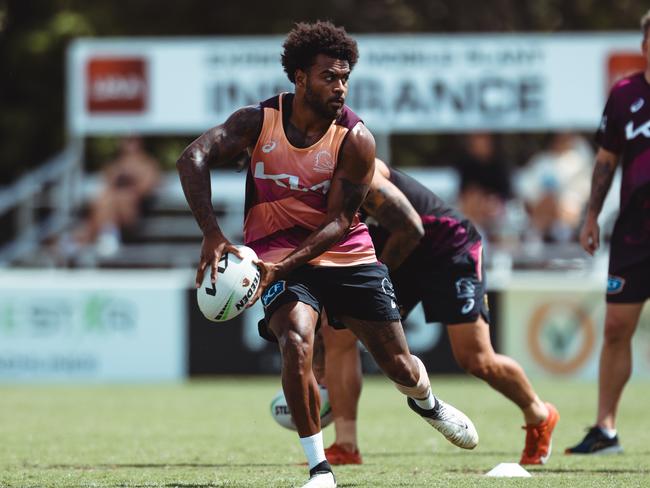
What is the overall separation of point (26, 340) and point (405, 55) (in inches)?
236

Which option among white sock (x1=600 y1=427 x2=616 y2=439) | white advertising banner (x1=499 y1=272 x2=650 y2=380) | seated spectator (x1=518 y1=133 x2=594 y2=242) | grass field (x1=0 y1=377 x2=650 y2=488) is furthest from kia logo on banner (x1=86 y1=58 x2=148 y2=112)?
white sock (x1=600 y1=427 x2=616 y2=439)

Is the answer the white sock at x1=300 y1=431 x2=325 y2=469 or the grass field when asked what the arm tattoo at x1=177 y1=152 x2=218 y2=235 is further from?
the grass field

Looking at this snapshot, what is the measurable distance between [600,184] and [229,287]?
10.4 ft

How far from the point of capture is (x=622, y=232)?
853 centimetres

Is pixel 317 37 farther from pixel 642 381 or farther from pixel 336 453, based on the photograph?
pixel 642 381

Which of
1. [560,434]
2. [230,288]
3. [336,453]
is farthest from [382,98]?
[230,288]

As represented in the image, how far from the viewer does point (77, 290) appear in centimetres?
1606

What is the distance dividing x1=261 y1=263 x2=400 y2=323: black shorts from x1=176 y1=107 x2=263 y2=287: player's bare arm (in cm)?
47

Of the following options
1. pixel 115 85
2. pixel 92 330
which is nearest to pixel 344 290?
pixel 92 330

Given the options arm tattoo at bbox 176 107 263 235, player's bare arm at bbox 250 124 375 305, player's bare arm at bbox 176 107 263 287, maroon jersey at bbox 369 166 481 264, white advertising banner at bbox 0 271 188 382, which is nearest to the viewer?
player's bare arm at bbox 176 107 263 287

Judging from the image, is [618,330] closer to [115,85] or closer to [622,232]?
[622,232]

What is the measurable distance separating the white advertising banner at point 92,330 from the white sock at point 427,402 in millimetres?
9067

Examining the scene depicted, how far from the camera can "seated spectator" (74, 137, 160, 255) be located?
59.7ft

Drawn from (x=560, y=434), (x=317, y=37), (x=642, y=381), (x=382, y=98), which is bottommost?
(x=642, y=381)
